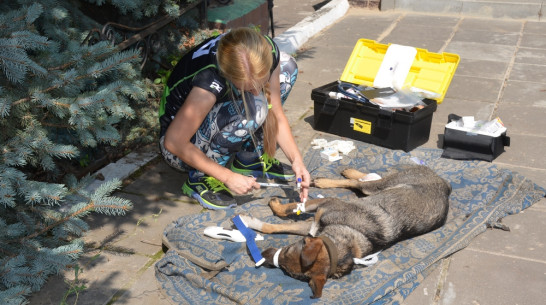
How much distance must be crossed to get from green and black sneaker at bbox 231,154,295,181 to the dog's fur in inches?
20.4

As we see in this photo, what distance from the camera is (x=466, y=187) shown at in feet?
14.6

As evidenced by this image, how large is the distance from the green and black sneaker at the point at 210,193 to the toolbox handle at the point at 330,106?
1502mm

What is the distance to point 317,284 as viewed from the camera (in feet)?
10.4

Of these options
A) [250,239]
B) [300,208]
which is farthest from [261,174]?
[250,239]

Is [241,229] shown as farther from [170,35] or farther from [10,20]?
[170,35]

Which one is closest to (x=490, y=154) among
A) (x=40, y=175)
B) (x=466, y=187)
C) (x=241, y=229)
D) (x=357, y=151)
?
(x=466, y=187)

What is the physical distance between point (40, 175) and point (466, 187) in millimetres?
3485

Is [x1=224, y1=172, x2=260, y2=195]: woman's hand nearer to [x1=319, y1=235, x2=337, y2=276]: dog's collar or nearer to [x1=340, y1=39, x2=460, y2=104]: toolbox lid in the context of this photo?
[x1=319, y1=235, x2=337, y2=276]: dog's collar

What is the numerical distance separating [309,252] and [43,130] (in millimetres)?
1827

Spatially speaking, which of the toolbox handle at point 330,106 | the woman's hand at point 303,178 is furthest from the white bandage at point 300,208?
the toolbox handle at point 330,106

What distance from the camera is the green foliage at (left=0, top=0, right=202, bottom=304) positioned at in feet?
10.2

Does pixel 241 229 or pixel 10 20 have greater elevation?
pixel 10 20

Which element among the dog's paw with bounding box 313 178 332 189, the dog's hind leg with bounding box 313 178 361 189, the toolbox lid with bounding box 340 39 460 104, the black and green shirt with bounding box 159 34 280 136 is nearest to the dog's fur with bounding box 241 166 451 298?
the dog's hind leg with bounding box 313 178 361 189

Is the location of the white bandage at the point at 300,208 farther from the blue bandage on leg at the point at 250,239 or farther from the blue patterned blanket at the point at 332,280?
the blue bandage on leg at the point at 250,239
